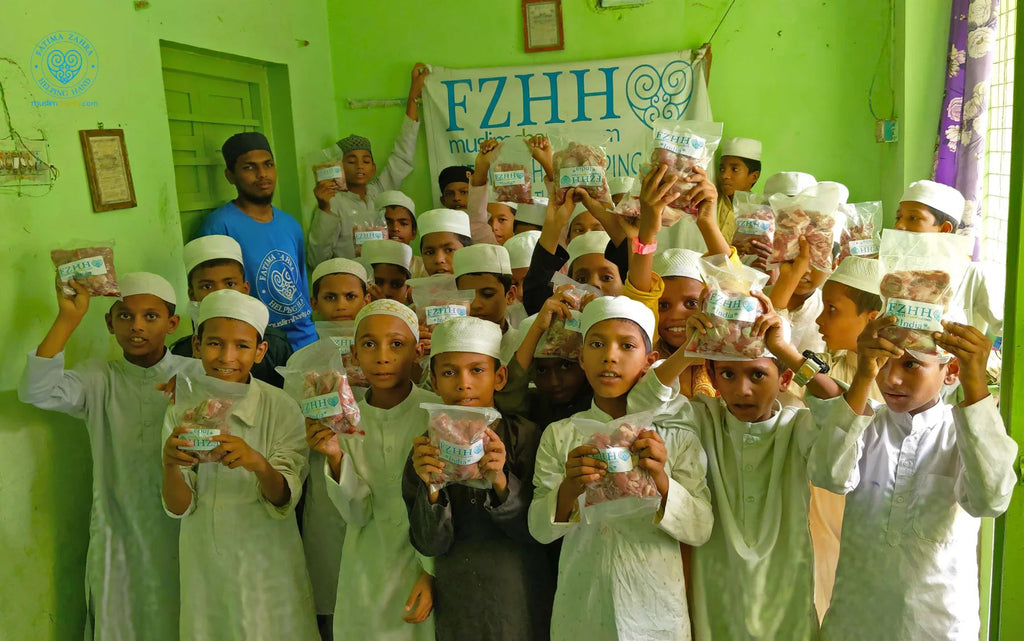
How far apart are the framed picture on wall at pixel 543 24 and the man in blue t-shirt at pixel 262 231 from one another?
2666mm

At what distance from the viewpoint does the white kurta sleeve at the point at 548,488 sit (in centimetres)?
224

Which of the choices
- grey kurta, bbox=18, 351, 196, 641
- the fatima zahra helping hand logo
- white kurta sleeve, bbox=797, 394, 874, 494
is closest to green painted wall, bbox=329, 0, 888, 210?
the fatima zahra helping hand logo

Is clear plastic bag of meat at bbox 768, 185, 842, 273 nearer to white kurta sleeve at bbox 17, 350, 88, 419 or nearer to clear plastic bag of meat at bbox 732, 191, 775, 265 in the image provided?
clear plastic bag of meat at bbox 732, 191, 775, 265

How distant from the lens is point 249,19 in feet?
16.5

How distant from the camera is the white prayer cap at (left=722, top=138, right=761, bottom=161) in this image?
226 inches

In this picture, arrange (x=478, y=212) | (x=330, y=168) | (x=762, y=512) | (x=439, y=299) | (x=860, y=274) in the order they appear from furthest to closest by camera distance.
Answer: (x=330, y=168) → (x=478, y=212) → (x=439, y=299) → (x=860, y=274) → (x=762, y=512)

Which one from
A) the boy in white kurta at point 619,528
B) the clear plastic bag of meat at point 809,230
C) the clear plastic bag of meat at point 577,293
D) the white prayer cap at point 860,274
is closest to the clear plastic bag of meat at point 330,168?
the clear plastic bag of meat at point 577,293

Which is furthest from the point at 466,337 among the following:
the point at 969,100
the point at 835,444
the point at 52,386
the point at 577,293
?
the point at 969,100

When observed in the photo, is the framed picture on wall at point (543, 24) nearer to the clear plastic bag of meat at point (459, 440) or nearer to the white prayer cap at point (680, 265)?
the white prayer cap at point (680, 265)

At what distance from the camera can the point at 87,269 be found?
9.58 feet

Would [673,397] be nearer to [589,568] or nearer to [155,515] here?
[589,568]

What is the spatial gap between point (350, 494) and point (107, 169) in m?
2.02

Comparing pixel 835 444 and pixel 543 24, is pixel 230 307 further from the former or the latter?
pixel 543 24

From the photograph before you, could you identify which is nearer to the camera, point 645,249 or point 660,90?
point 645,249
